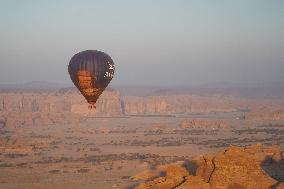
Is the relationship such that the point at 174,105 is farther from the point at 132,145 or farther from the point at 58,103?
the point at 132,145

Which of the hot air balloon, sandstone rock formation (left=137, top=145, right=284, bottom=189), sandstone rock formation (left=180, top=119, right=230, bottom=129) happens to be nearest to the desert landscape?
sandstone rock formation (left=137, top=145, right=284, bottom=189)

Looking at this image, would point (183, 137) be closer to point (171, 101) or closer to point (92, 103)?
point (92, 103)

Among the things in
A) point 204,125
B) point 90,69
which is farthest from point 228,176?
point 204,125

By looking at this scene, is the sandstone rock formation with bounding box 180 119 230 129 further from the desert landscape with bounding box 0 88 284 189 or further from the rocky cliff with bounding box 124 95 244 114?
the rocky cliff with bounding box 124 95 244 114

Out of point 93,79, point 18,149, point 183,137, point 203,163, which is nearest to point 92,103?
point 93,79

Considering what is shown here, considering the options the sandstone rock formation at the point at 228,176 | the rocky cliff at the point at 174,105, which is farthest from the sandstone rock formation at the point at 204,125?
the sandstone rock formation at the point at 228,176

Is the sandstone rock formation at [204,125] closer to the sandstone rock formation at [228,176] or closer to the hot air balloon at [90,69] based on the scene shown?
the sandstone rock formation at [228,176]
